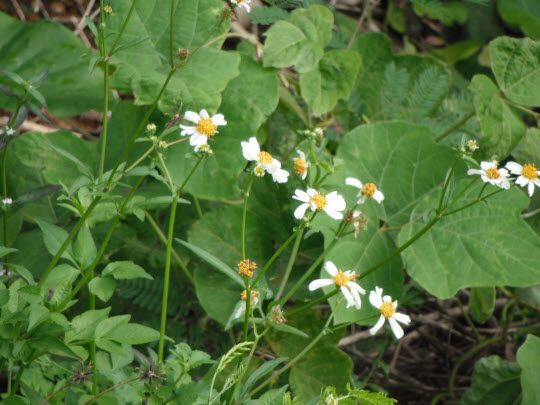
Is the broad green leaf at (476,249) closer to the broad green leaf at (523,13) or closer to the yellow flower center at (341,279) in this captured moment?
the yellow flower center at (341,279)

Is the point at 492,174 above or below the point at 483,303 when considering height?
above

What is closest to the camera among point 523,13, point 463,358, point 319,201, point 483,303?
point 319,201

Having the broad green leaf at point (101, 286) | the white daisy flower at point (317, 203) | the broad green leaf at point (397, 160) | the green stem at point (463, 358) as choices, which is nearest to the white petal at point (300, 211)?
the white daisy flower at point (317, 203)

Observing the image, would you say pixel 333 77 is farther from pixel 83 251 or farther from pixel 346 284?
pixel 83 251

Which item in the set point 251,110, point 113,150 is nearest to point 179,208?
point 113,150

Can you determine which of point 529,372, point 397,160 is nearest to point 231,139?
point 397,160

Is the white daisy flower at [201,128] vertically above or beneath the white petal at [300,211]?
above

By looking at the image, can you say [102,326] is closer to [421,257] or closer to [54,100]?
[421,257]
